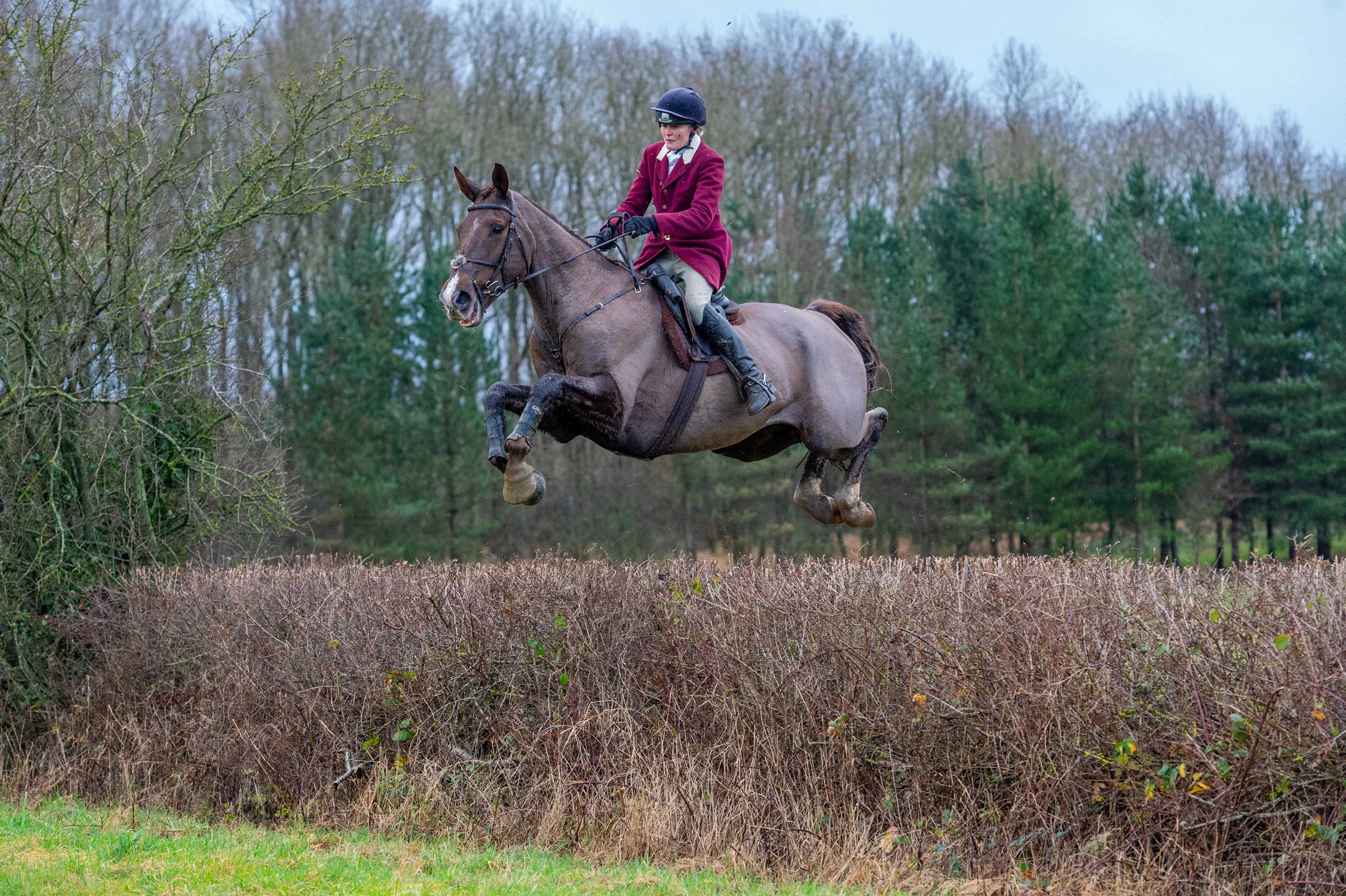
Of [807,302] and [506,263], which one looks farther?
[807,302]

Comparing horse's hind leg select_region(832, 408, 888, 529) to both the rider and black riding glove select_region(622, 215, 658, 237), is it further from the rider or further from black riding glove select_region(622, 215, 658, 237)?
black riding glove select_region(622, 215, 658, 237)

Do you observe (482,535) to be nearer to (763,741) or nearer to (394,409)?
(394,409)

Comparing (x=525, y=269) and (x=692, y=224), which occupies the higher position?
(x=692, y=224)

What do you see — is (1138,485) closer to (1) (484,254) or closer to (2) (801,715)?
(2) (801,715)

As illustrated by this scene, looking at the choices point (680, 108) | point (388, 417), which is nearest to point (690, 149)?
point (680, 108)

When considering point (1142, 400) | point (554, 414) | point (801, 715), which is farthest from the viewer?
point (1142, 400)

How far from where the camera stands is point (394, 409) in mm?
26312

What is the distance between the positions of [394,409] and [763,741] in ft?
64.6

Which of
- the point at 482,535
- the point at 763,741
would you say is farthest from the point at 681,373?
the point at 482,535

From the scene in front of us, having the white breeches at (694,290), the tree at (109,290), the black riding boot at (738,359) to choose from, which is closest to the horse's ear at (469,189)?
the white breeches at (694,290)

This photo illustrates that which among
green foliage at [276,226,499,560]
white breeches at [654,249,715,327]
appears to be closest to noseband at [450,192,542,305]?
white breeches at [654,249,715,327]

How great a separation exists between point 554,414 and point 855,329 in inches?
115

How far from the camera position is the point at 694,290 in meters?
7.35

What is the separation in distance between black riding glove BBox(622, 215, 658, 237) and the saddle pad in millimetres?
384
